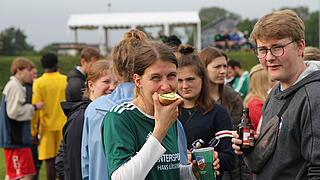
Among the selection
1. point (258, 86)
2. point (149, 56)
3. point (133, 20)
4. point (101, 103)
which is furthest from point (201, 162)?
point (133, 20)

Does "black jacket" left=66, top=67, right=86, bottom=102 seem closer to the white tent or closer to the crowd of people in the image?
the crowd of people

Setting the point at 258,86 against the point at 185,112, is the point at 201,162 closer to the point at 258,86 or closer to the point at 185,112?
the point at 185,112

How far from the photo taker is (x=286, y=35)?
227 centimetres

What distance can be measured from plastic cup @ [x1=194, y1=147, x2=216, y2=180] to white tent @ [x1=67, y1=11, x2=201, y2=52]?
23.2 meters

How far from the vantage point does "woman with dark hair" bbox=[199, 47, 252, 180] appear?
4508mm

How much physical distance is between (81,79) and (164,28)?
19867 millimetres

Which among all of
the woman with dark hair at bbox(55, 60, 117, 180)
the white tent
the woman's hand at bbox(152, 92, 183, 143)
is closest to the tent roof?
the white tent

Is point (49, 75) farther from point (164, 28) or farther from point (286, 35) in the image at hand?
point (164, 28)

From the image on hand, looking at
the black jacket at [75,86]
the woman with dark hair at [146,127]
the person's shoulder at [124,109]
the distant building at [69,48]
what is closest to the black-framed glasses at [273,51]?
the woman with dark hair at [146,127]

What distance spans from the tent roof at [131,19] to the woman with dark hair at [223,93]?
2094 cm

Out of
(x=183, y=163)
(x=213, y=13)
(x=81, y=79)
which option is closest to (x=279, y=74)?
(x=183, y=163)

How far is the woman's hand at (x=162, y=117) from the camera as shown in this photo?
196 centimetres

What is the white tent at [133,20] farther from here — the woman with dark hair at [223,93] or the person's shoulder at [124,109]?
the person's shoulder at [124,109]

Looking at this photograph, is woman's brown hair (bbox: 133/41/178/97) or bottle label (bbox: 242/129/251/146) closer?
woman's brown hair (bbox: 133/41/178/97)
